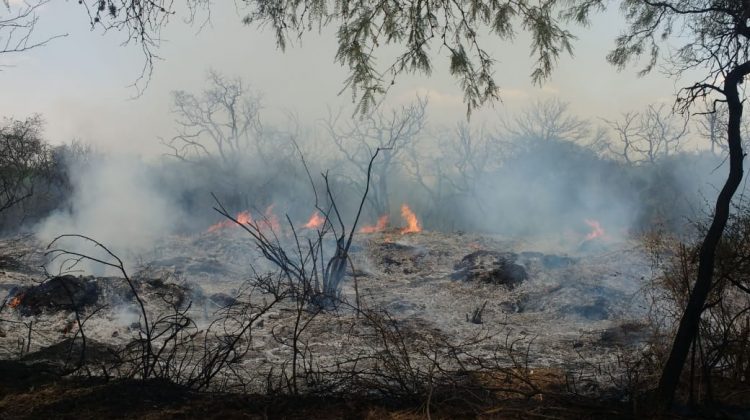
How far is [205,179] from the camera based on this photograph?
1292 inches

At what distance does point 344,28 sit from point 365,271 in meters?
10.2

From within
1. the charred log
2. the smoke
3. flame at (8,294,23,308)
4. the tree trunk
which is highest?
the smoke

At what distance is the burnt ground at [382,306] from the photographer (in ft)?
19.0

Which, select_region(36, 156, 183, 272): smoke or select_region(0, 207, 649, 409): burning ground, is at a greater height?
select_region(36, 156, 183, 272): smoke

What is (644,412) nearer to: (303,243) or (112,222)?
(303,243)

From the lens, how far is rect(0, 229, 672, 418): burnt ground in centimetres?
580

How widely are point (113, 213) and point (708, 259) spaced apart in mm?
21613

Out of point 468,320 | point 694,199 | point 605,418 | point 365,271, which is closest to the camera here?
point 605,418

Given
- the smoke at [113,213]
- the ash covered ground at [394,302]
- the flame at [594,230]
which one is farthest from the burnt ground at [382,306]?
the flame at [594,230]

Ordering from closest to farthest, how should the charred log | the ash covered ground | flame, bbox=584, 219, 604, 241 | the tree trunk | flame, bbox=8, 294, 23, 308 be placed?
1. the tree trunk
2. the ash covered ground
3. flame, bbox=8, 294, 23, 308
4. the charred log
5. flame, bbox=584, 219, 604, 241

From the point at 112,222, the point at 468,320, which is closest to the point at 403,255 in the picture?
the point at 468,320

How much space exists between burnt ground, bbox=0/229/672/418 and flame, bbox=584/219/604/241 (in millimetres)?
11802

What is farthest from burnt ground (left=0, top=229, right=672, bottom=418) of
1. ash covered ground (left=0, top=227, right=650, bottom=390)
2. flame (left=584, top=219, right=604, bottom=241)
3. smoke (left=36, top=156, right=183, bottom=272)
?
flame (left=584, top=219, right=604, bottom=241)

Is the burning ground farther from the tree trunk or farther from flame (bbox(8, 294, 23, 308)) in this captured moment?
the tree trunk
